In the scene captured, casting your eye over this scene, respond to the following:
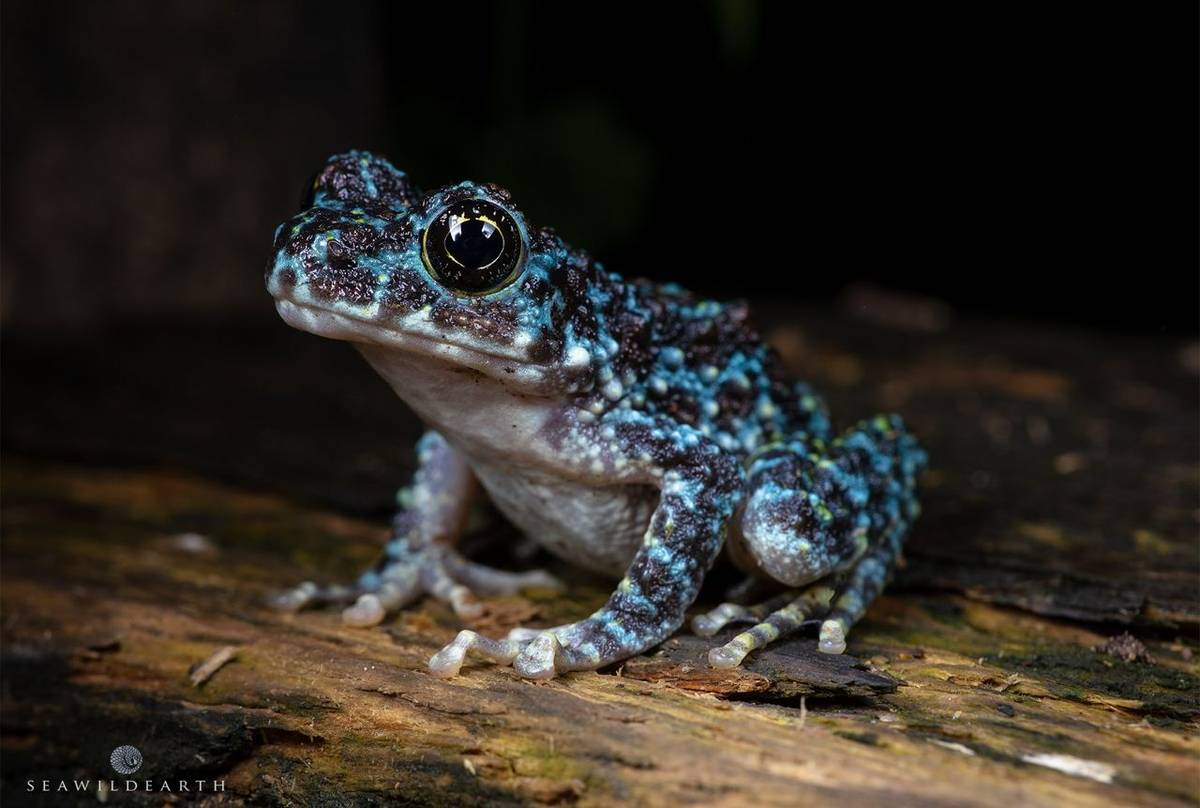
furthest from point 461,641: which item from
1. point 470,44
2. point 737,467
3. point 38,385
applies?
point 470,44

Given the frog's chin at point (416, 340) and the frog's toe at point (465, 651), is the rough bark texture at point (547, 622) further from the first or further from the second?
the frog's chin at point (416, 340)

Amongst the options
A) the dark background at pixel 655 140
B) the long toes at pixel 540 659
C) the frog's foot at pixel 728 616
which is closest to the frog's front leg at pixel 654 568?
the long toes at pixel 540 659

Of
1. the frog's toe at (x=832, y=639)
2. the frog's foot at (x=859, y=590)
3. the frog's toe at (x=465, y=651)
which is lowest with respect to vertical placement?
the frog's toe at (x=465, y=651)

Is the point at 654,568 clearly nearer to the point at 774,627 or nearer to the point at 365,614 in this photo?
the point at 774,627

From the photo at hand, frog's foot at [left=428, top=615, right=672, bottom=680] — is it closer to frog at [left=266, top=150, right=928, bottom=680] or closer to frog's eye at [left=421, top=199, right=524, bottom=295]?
frog at [left=266, top=150, right=928, bottom=680]

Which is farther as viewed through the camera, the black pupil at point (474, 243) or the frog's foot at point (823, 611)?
the frog's foot at point (823, 611)

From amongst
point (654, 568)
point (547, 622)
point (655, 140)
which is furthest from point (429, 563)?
point (655, 140)
